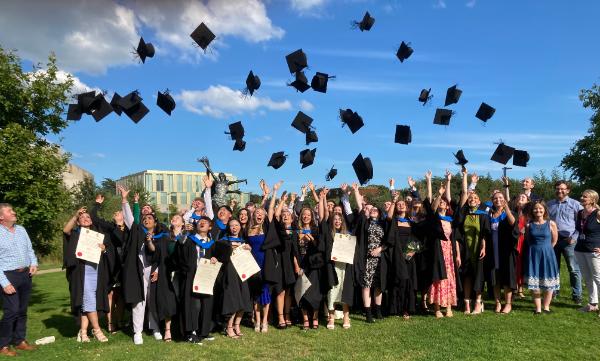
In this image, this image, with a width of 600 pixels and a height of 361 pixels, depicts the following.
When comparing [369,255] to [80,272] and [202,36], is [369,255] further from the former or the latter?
[202,36]

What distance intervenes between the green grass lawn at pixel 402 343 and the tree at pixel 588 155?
32.4 metres

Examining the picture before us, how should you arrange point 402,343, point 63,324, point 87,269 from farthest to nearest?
1. point 63,324
2. point 87,269
3. point 402,343

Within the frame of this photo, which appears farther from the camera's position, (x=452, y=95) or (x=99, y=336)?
(x=452, y=95)

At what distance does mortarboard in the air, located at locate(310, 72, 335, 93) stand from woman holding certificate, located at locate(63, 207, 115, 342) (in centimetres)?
624

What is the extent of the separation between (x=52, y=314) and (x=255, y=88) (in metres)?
6.72

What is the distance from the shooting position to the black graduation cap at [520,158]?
11.6 m

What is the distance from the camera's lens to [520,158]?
38.3ft

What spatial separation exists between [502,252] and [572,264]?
5.64ft

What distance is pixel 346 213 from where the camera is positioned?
356 inches

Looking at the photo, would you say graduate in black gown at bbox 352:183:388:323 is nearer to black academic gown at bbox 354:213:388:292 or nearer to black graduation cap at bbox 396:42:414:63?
black academic gown at bbox 354:213:388:292

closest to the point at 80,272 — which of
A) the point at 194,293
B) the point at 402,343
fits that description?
the point at 194,293

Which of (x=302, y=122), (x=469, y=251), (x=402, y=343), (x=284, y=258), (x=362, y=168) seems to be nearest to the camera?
(x=402, y=343)

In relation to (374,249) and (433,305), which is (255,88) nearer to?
(374,249)

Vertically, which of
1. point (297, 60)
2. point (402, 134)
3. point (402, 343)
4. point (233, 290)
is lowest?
point (402, 343)
